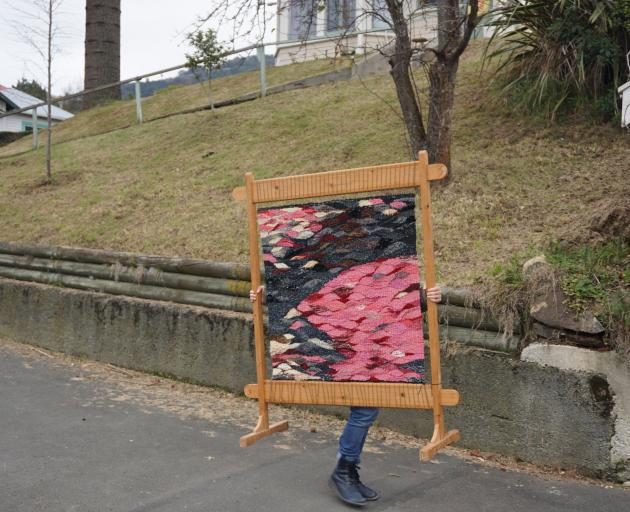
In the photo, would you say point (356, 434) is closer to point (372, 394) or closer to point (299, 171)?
point (372, 394)

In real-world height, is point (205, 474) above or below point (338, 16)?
below

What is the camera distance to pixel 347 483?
5.20 meters

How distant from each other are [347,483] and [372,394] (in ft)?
1.97

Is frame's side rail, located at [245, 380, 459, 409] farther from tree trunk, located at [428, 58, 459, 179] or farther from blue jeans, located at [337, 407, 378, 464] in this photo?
tree trunk, located at [428, 58, 459, 179]

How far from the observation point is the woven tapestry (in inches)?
208

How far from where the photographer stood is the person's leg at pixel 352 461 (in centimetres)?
518

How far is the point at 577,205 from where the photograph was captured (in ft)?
28.9

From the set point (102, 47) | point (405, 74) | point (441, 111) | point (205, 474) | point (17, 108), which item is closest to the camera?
point (205, 474)

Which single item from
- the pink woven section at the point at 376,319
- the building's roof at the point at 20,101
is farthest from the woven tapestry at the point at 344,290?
the building's roof at the point at 20,101

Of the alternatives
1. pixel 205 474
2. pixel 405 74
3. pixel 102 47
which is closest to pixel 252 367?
pixel 205 474

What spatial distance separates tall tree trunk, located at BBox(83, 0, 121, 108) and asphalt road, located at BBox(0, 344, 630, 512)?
19.2m

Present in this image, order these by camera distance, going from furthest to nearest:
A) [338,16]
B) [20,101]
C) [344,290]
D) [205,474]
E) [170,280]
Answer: [20,101] < [338,16] < [170,280] < [205,474] < [344,290]

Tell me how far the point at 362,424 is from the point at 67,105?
178 ft

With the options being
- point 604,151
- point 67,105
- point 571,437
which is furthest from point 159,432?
point 67,105
